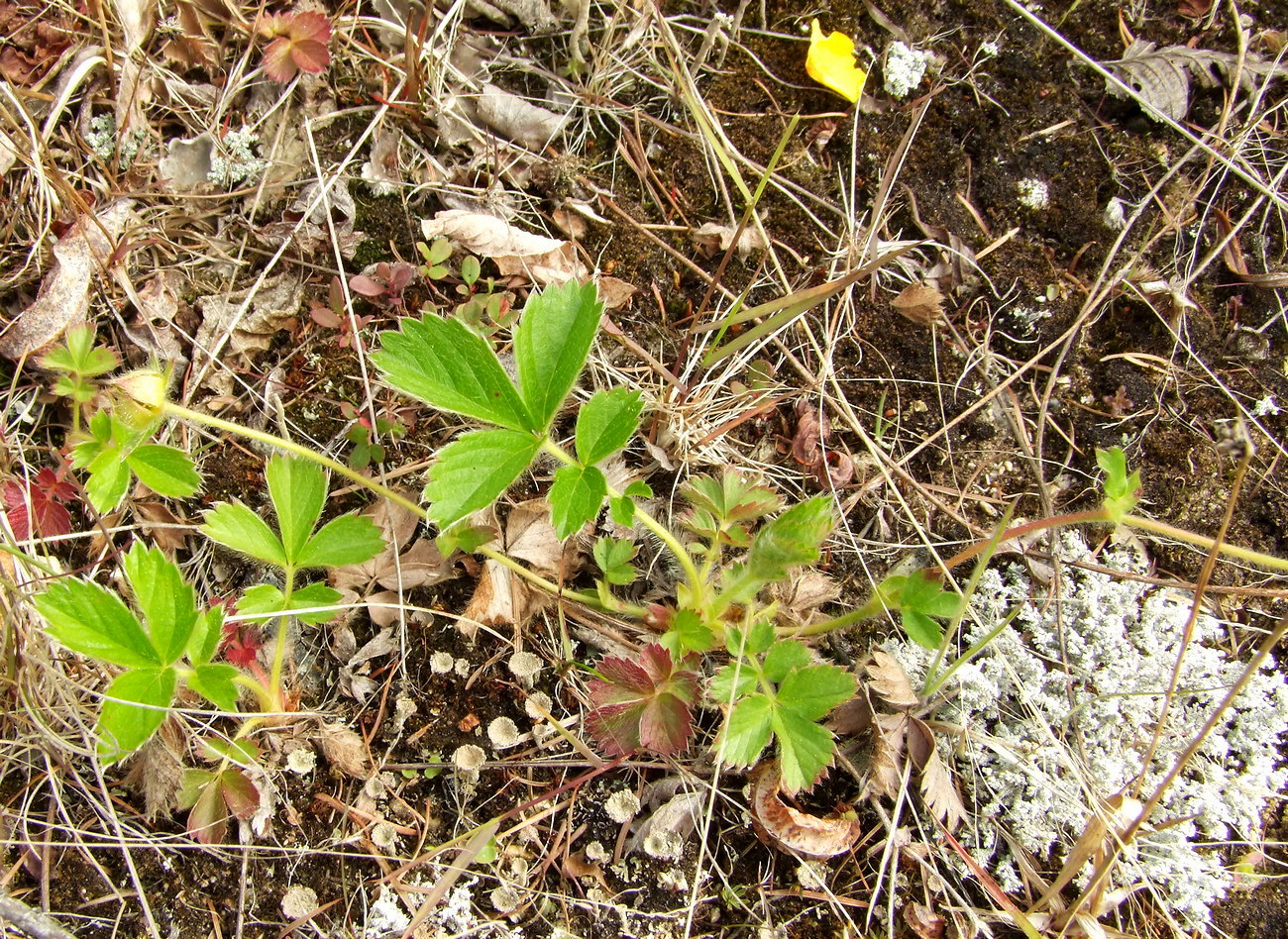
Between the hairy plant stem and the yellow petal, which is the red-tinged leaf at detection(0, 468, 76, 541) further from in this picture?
the yellow petal

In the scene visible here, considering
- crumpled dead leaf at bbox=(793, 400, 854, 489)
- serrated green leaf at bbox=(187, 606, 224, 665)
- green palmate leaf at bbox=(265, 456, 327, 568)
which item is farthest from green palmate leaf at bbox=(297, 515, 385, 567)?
crumpled dead leaf at bbox=(793, 400, 854, 489)

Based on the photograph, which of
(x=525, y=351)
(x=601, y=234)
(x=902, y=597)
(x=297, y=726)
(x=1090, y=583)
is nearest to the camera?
(x=525, y=351)

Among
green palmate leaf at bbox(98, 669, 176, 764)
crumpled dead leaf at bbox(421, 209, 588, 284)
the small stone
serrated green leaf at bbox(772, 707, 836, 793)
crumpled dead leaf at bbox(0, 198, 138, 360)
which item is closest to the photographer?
green palmate leaf at bbox(98, 669, 176, 764)

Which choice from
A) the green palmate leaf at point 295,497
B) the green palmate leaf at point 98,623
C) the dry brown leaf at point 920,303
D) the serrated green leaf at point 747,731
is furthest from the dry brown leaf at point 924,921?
the green palmate leaf at point 98,623

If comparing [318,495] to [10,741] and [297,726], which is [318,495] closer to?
[297,726]

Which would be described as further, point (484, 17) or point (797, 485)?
point (484, 17)

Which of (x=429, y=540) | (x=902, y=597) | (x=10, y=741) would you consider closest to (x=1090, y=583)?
(x=902, y=597)

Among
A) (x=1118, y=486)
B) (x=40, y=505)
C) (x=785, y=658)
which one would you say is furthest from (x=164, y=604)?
(x=1118, y=486)

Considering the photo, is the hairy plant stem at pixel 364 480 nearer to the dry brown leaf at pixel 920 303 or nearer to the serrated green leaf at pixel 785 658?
the serrated green leaf at pixel 785 658
